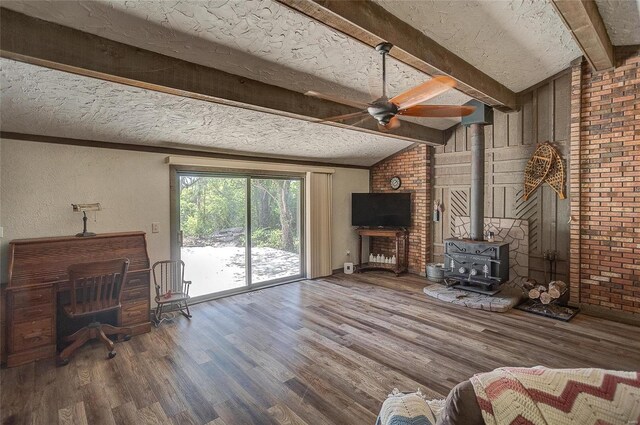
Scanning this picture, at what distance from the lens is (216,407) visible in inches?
91.0

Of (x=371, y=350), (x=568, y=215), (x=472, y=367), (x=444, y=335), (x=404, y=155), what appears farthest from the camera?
(x=404, y=155)

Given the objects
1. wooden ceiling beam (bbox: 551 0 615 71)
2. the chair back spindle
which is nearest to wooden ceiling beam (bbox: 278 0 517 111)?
wooden ceiling beam (bbox: 551 0 615 71)

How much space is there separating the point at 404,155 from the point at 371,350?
169 inches

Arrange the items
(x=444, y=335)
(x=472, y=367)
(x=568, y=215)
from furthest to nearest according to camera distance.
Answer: (x=568, y=215) < (x=444, y=335) < (x=472, y=367)

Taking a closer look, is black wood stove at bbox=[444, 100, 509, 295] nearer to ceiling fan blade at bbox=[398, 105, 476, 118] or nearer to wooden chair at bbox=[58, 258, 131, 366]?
ceiling fan blade at bbox=[398, 105, 476, 118]

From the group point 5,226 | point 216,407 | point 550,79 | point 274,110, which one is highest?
point 550,79

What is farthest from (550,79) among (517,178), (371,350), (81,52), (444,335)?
(81,52)

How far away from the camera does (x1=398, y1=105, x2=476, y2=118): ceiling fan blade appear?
2.51 m

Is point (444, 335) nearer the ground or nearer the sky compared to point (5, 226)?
nearer the ground

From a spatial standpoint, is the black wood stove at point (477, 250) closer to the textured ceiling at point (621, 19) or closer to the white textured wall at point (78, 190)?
the textured ceiling at point (621, 19)

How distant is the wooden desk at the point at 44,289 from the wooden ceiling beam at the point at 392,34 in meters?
3.28

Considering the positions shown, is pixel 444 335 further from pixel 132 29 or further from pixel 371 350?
pixel 132 29

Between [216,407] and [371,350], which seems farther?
[371,350]

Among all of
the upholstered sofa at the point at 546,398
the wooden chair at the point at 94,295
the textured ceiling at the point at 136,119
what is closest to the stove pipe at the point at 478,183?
the textured ceiling at the point at 136,119
